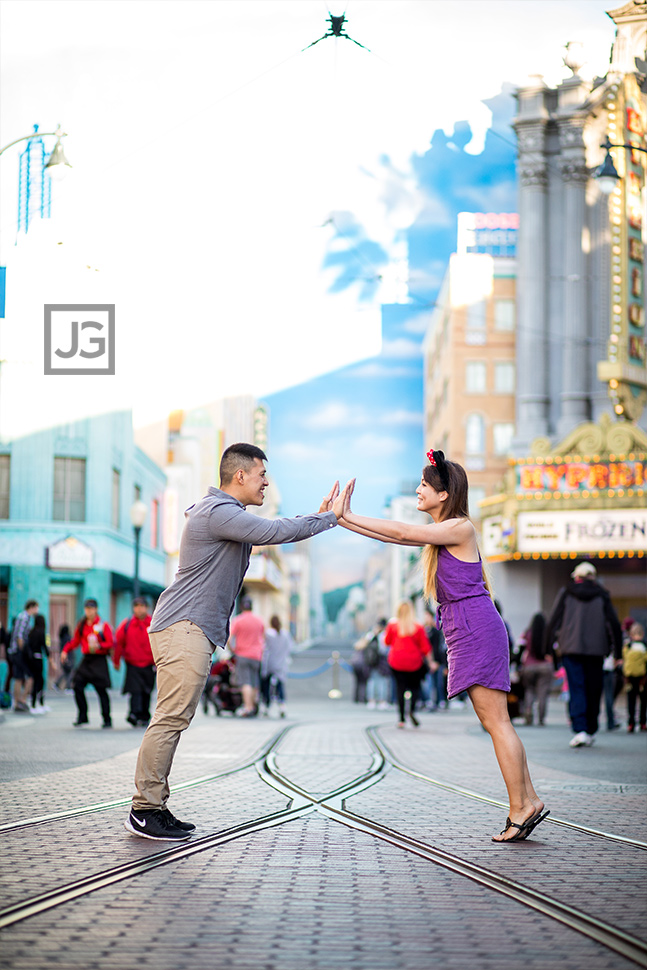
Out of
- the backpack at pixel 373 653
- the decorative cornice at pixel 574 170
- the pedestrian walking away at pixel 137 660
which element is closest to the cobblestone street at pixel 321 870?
the pedestrian walking away at pixel 137 660

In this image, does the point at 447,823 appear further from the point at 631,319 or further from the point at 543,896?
the point at 631,319

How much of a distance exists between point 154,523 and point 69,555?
1149cm

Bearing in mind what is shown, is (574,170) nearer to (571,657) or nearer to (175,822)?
(571,657)

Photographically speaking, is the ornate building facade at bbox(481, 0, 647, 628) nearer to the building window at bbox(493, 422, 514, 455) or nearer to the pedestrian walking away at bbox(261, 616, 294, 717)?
the building window at bbox(493, 422, 514, 455)

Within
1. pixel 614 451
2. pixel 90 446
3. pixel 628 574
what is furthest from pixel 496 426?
pixel 90 446

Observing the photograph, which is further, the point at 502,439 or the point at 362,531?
the point at 502,439

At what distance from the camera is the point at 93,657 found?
1741 centimetres

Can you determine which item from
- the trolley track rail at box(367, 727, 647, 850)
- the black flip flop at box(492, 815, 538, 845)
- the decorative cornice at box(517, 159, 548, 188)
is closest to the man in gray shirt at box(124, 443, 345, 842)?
the black flip flop at box(492, 815, 538, 845)

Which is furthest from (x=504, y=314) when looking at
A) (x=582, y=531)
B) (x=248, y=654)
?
(x=248, y=654)

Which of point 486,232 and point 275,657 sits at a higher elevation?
point 486,232

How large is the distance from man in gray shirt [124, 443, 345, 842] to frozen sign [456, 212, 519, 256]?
162ft

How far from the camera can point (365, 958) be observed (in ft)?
12.7

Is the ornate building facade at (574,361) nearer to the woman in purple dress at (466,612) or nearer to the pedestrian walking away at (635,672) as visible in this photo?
the pedestrian walking away at (635,672)

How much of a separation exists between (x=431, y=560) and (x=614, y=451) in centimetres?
2816
